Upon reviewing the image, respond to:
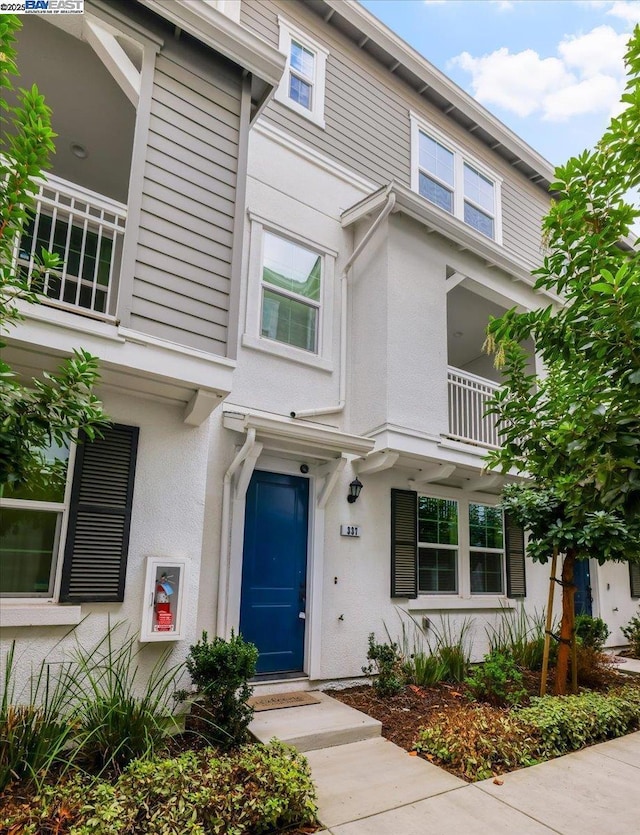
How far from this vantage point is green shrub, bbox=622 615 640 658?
29.5 feet

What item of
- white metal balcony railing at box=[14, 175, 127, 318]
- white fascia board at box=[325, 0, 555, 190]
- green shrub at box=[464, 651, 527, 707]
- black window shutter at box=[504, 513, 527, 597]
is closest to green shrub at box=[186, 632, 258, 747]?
green shrub at box=[464, 651, 527, 707]

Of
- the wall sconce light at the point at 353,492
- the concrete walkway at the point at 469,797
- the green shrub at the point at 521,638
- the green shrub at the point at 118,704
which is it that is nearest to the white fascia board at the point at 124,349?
the green shrub at the point at 118,704

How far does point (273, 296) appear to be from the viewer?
6.67 m

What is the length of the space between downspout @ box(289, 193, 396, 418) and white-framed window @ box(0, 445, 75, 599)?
2.96 metres

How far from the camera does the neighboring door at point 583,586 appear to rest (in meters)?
9.55

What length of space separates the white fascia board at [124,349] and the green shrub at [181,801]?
8.88 ft

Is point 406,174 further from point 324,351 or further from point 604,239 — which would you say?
point 604,239

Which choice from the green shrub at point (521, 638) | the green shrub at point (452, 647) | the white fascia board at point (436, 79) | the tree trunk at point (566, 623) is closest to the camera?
the tree trunk at point (566, 623)

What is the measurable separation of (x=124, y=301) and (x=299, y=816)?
3850 millimetres

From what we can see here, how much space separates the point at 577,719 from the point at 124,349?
5277 mm

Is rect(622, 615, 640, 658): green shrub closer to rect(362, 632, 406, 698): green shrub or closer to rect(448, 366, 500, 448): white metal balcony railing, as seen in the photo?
rect(448, 366, 500, 448): white metal balcony railing

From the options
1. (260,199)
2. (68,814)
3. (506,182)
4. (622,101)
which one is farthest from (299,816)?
(506,182)

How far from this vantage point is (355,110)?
833cm

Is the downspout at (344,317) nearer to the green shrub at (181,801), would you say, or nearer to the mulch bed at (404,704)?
the mulch bed at (404,704)
